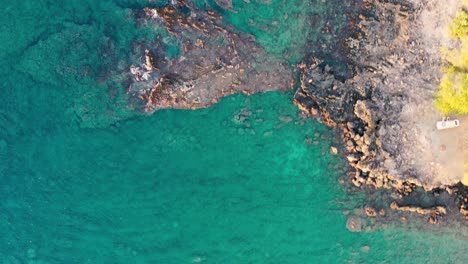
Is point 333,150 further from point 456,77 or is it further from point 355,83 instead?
point 456,77

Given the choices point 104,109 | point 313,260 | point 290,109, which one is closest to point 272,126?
point 290,109

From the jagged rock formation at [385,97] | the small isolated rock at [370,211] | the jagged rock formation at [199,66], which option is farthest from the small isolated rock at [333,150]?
the jagged rock formation at [199,66]

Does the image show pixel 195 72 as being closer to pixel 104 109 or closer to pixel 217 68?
pixel 217 68

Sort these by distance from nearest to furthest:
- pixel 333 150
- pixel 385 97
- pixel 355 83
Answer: pixel 385 97
pixel 355 83
pixel 333 150

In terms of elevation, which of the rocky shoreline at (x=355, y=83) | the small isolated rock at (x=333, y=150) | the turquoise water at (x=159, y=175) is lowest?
the turquoise water at (x=159, y=175)

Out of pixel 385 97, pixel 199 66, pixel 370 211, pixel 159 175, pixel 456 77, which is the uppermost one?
pixel 456 77

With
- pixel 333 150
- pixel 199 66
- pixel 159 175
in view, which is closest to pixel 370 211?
pixel 333 150

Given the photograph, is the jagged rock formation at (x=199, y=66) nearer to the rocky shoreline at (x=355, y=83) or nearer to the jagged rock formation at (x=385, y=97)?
the rocky shoreline at (x=355, y=83)

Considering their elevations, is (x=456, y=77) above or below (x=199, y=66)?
above

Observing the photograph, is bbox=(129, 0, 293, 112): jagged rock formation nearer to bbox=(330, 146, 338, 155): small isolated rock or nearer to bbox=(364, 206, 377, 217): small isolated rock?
bbox=(330, 146, 338, 155): small isolated rock
